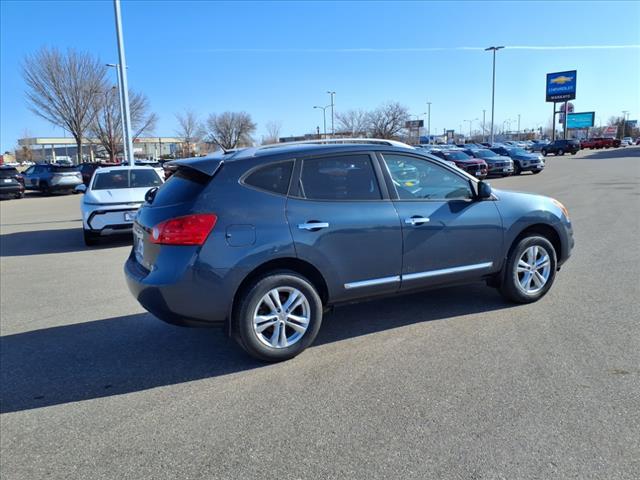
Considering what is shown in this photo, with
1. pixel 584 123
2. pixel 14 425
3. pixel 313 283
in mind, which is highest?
pixel 584 123

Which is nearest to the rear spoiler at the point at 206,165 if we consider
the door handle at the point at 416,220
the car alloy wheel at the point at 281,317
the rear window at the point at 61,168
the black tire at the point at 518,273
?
the car alloy wheel at the point at 281,317

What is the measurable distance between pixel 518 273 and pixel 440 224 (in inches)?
48.3

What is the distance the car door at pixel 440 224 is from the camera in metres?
4.60

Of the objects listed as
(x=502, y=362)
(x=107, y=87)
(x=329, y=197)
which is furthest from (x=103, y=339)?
(x=107, y=87)

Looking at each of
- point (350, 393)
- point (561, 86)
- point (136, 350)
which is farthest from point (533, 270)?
point (561, 86)

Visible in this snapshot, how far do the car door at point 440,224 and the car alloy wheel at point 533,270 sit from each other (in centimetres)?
35

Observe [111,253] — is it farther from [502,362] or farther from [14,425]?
[502,362]

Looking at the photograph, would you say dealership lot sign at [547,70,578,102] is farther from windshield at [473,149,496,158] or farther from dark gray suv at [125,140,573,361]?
dark gray suv at [125,140,573,361]

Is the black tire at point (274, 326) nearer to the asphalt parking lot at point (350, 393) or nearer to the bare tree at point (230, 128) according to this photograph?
the asphalt parking lot at point (350, 393)

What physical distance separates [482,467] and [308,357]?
1.85 metres

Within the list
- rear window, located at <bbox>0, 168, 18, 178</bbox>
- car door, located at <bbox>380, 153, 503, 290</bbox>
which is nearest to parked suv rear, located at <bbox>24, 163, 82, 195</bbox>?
rear window, located at <bbox>0, 168, 18, 178</bbox>

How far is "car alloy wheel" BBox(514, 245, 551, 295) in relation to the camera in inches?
207

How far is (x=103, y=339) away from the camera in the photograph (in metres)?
4.87

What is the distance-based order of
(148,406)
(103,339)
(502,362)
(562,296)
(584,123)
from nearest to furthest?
(148,406) < (502,362) < (103,339) < (562,296) < (584,123)
